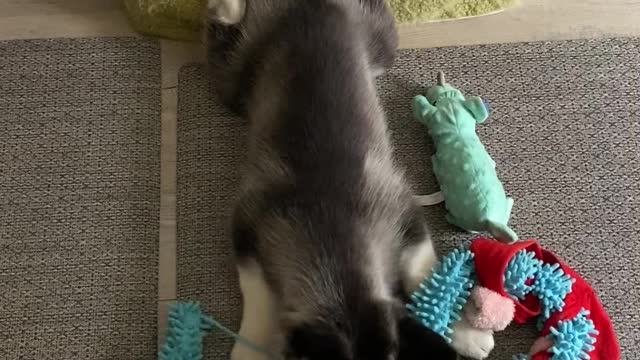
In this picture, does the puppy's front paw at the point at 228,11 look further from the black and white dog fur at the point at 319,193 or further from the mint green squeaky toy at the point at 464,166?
the mint green squeaky toy at the point at 464,166

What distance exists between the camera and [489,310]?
1.74 metres

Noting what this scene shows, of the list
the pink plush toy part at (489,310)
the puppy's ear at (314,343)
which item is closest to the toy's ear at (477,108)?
the pink plush toy part at (489,310)

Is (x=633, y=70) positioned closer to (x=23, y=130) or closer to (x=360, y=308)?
(x=360, y=308)

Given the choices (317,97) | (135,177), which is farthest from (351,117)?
(135,177)

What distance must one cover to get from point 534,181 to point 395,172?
0.39 meters

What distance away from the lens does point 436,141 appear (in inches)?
77.4

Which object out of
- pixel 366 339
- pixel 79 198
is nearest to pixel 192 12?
pixel 79 198

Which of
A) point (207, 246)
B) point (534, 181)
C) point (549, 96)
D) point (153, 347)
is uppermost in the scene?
point (549, 96)

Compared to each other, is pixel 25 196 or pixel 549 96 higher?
pixel 549 96

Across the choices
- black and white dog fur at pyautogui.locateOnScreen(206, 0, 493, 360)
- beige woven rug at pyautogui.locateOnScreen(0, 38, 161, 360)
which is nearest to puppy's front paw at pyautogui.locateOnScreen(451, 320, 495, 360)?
black and white dog fur at pyautogui.locateOnScreen(206, 0, 493, 360)

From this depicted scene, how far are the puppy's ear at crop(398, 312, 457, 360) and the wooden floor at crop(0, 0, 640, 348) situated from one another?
0.88 meters

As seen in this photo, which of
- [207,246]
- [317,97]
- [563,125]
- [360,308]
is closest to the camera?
[360,308]

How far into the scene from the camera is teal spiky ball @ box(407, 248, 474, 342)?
1.71 m

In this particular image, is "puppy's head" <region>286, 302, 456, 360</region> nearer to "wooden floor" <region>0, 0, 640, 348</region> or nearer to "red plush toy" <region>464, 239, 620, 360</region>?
"red plush toy" <region>464, 239, 620, 360</region>
